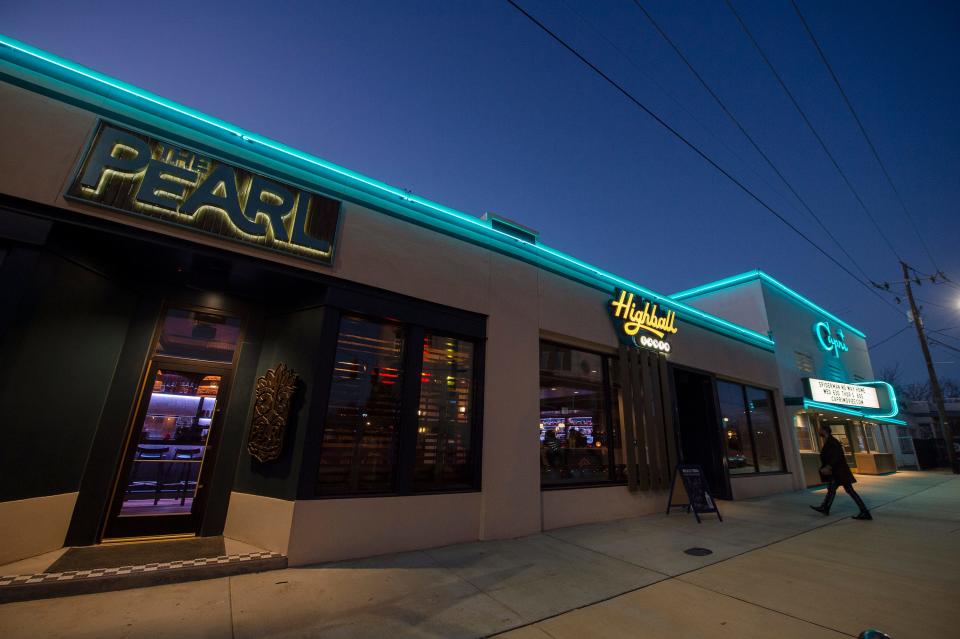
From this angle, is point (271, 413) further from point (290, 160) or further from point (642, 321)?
point (642, 321)

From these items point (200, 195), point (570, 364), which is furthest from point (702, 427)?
point (200, 195)

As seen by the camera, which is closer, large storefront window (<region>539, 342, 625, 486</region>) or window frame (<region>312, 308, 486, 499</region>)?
window frame (<region>312, 308, 486, 499</region>)

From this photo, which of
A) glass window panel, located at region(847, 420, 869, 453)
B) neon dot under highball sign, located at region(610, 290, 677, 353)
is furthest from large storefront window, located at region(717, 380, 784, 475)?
glass window panel, located at region(847, 420, 869, 453)

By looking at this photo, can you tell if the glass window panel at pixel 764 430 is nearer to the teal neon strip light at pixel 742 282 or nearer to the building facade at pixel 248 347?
the teal neon strip light at pixel 742 282

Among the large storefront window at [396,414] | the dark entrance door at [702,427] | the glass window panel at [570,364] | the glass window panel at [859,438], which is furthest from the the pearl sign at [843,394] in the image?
the large storefront window at [396,414]

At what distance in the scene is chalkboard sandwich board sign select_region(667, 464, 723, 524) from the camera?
8172mm

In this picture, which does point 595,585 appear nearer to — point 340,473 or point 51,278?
point 340,473

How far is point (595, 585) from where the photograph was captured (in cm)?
459

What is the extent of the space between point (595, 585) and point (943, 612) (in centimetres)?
334

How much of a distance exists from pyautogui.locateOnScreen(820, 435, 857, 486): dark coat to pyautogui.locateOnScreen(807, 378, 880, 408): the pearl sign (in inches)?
254

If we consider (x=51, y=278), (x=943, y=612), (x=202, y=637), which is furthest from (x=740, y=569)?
(x=51, y=278)

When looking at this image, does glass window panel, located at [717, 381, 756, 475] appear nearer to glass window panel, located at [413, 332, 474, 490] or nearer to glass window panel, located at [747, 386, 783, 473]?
glass window panel, located at [747, 386, 783, 473]

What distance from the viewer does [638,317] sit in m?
9.88

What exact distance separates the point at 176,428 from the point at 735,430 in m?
14.2
